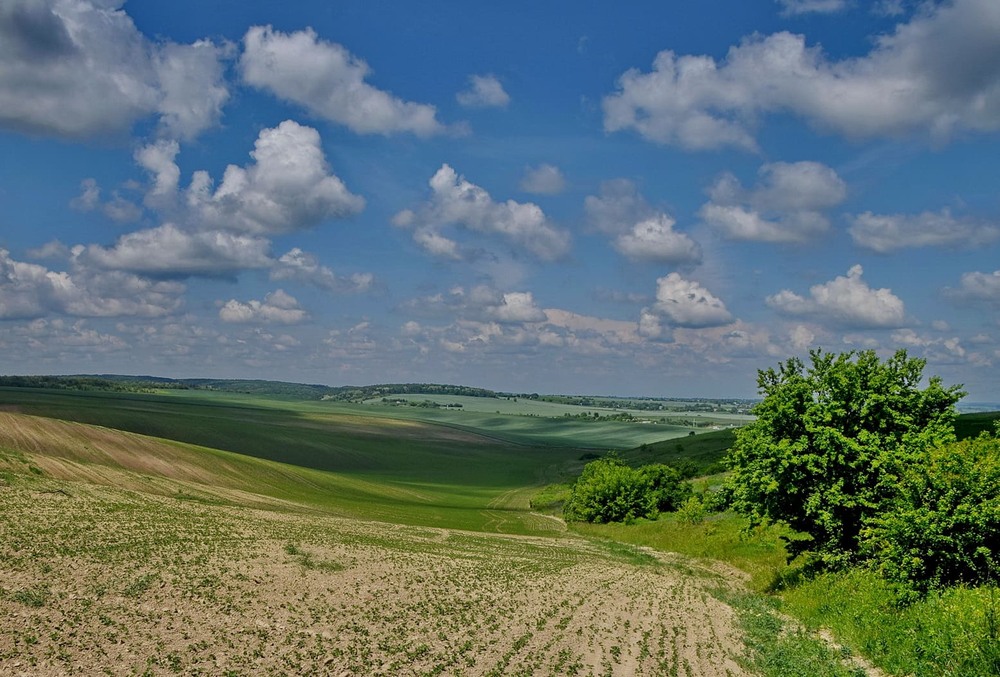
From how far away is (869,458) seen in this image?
3794 centimetres

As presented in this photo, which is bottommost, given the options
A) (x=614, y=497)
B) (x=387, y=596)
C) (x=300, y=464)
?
(x=300, y=464)

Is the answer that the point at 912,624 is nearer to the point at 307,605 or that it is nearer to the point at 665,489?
the point at 307,605

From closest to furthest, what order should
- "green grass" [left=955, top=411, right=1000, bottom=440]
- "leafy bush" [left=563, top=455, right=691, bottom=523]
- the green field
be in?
1. the green field
2. "leafy bush" [left=563, top=455, right=691, bottom=523]
3. "green grass" [left=955, top=411, right=1000, bottom=440]

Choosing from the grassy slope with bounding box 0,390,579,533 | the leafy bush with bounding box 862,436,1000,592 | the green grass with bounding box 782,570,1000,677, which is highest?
→ the leafy bush with bounding box 862,436,1000,592

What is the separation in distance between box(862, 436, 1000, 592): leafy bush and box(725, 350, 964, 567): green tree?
4689mm

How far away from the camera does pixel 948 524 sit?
1175 inches

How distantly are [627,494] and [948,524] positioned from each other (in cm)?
6685

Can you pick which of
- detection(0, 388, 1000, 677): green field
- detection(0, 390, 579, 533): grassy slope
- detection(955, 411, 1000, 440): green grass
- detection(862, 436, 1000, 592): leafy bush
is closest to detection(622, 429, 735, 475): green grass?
detection(0, 390, 579, 533): grassy slope

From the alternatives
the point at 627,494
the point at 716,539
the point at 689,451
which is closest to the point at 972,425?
the point at 627,494

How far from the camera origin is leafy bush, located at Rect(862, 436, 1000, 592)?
97.7 ft

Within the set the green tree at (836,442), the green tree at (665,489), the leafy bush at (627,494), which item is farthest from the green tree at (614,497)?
the green tree at (836,442)

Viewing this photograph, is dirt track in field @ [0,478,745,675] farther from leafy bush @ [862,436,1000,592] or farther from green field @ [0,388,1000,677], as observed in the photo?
leafy bush @ [862,436,1000,592]

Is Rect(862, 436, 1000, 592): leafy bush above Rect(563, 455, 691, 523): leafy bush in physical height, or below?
above

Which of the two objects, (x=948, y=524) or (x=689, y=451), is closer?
(x=948, y=524)
